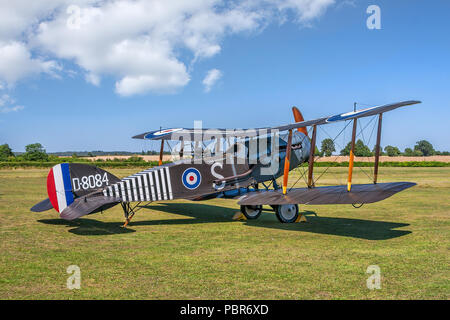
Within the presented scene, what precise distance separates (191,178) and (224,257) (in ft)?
13.1

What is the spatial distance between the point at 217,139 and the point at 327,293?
299 inches

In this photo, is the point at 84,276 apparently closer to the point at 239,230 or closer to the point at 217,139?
the point at 239,230

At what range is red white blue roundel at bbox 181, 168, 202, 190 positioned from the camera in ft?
33.8

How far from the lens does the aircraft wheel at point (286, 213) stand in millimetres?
10648

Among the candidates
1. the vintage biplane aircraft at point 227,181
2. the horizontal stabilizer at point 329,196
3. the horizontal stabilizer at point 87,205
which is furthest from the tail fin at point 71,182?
the horizontal stabilizer at point 329,196

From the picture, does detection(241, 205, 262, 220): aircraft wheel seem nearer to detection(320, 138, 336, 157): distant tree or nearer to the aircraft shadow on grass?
the aircraft shadow on grass

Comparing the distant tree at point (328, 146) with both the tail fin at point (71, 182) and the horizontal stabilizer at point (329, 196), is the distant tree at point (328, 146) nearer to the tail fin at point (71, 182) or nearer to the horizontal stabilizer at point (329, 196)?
the horizontal stabilizer at point (329, 196)

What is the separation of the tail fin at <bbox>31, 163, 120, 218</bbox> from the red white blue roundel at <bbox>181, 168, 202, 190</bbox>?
73.9 inches

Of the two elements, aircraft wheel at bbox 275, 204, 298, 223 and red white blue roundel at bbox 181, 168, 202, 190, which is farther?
aircraft wheel at bbox 275, 204, 298, 223

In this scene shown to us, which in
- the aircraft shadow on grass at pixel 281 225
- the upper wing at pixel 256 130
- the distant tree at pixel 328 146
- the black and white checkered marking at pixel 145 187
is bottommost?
the aircraft shadow on grass at pixel 281 225

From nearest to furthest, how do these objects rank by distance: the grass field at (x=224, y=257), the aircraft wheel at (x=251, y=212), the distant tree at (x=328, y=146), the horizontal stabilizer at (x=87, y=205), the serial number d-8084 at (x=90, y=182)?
the grass field at (x=224, y=257) → the horizontal stabilizer at (x=87, y=205) → the serial number d-8084 at (x=90, y=182) → the distant tree at (x=328, y=146) → the aircraft wheel at (x=251, y=212)

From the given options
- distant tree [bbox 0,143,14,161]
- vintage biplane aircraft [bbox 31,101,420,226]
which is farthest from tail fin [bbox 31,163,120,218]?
distant tree [bbox 0,143,14,161]

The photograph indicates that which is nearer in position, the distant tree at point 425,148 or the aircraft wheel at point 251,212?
the aircraft wheel at point 251,212

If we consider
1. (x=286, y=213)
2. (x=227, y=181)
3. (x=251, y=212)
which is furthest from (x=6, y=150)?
(x=286, y=213)
